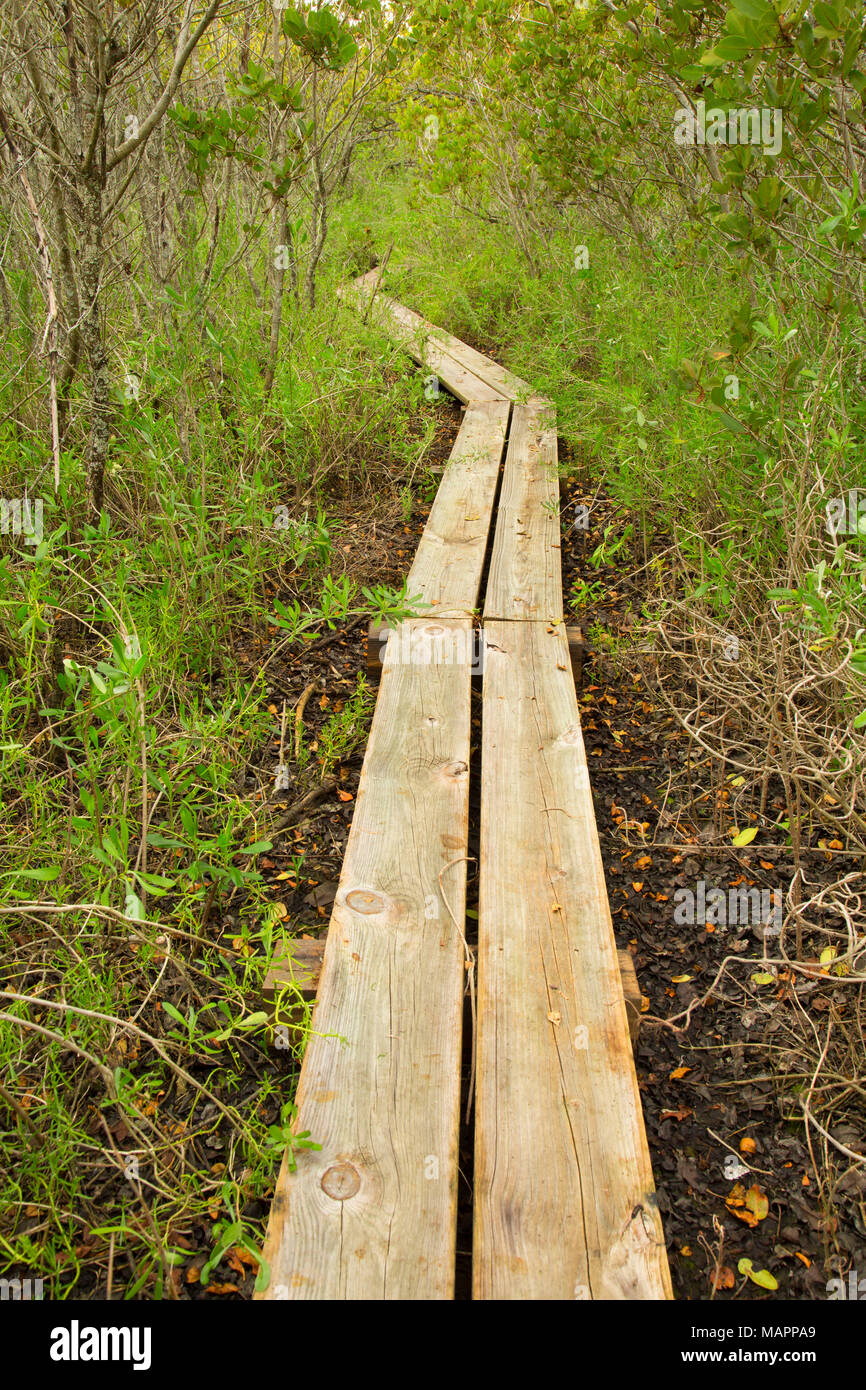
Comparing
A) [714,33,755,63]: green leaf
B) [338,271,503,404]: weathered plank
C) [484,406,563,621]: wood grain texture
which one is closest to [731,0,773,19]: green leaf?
[714,33,755,63]: green leaf

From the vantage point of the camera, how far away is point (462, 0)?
623 centimetres

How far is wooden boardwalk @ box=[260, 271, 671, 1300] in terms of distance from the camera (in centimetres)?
140

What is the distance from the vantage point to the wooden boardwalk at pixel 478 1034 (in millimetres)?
1400

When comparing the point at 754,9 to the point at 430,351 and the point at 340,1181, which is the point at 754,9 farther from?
the point at 430,351

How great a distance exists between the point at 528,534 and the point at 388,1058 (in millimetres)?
2537

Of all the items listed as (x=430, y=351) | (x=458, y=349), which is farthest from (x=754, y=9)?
(x=458, y=349)

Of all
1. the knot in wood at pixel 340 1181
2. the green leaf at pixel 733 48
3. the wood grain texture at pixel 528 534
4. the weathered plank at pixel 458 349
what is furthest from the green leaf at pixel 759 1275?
the weathered plank at pixel 458 349

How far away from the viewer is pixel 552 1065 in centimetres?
168

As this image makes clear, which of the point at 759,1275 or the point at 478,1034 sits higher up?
the point at 478,1034

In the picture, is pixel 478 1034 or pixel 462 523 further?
pixel 462 523

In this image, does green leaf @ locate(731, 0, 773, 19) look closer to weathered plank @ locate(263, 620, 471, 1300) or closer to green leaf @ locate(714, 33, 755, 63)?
green leaf @ locate(714, 33, 755, 63)

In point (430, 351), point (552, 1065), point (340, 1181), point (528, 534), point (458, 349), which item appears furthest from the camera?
point (458, 349)

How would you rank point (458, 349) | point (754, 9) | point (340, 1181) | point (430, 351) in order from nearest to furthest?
point (340, 1181) < point (754, 9) < point (430, 351) < point (458, 349)
